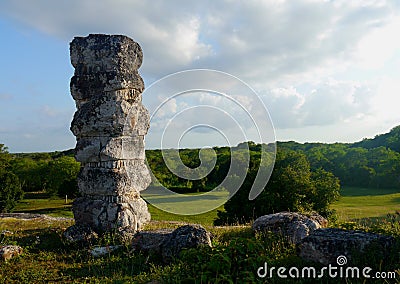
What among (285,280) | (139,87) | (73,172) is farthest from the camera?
(73,172)

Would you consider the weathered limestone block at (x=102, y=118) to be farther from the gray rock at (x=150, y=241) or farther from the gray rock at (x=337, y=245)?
the gray rock at (x=337, y=245)

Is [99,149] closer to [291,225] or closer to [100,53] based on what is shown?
[100,53]

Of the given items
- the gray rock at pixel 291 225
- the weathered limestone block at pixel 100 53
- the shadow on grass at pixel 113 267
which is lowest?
the shadow on grass at pixel 113 267

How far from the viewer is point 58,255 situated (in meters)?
9.60

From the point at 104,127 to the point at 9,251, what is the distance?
4156 millimetres

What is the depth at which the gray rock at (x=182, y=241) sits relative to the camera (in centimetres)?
837

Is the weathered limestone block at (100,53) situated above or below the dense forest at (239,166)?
above

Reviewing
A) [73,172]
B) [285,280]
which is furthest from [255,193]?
[73,172]

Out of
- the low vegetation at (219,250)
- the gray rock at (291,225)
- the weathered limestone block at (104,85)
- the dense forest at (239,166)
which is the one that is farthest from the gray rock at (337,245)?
the dense forest at (239,166)

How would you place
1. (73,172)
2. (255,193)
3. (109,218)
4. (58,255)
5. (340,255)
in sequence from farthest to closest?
1. (73,172)
2. (255,193)
3. (109,218)
4. (58,255)
5. (340,255)

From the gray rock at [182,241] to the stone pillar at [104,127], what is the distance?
8.07 feet

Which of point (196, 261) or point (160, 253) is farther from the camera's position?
point (160, 253)

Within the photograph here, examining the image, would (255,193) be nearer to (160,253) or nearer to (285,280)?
(160,253)

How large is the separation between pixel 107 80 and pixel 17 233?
19.3ft
